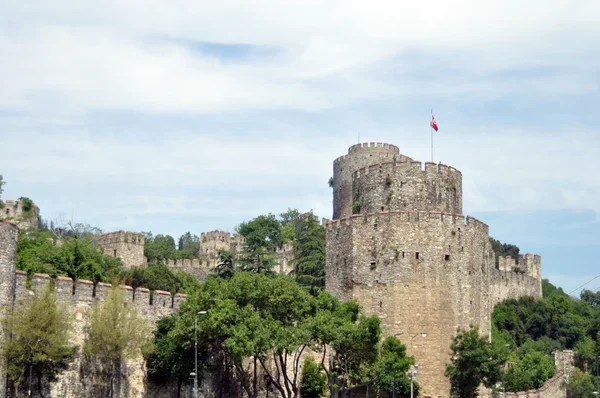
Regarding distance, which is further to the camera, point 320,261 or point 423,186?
point 320,261

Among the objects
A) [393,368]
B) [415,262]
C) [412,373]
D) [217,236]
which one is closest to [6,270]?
[393,368]

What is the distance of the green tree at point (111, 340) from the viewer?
36.0m

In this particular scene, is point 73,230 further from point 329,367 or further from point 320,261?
point 329,367

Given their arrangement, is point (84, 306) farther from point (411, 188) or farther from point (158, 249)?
point (158, 249)

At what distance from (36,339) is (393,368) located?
1586 centimetres

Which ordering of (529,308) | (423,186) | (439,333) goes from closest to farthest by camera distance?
(439,333), (423,186), (529,308)

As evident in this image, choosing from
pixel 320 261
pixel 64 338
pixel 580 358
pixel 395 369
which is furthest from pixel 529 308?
pixel 64 338

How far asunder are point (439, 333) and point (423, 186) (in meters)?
8.15

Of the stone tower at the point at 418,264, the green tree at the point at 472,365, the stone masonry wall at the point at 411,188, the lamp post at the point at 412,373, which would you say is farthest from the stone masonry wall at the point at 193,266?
the green tree at the point at 472,365

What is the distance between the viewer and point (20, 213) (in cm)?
7250

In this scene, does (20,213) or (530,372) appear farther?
(20,213)

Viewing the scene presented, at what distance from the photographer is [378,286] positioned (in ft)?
148

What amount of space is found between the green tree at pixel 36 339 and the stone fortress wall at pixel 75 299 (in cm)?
45

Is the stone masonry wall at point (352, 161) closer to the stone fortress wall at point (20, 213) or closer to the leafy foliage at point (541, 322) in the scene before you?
the leafy foliage at point (541, 322)
